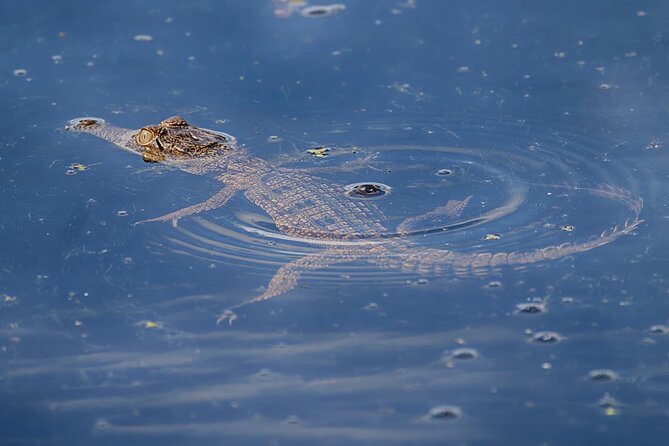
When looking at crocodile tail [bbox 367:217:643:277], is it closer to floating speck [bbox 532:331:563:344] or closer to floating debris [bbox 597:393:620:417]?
floating speck [bbox 532:331:563:344]

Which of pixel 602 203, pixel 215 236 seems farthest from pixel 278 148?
pixel 602 203

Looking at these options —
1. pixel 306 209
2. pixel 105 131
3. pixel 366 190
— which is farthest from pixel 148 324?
pixel 105 131

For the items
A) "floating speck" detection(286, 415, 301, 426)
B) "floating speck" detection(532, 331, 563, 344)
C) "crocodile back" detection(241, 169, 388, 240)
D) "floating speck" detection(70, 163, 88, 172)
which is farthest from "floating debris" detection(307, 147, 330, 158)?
"floating speck" detection(286, 415, 301, 426)

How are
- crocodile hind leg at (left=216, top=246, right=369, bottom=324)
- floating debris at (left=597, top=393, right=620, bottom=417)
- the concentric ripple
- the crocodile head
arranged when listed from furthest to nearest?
the crocodile head, the concentric ripple, crocodile hind leg at (left=216, top=246, right=369, bottom=324), floating debris at (left=597, top=393, right=620, bottom=417)

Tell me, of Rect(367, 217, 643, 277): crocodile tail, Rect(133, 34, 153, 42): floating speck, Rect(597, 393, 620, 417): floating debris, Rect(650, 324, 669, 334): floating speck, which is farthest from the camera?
Rect(133, 34, 153, 42): floating speck

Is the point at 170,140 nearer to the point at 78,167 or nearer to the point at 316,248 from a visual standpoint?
the point at 78,167
